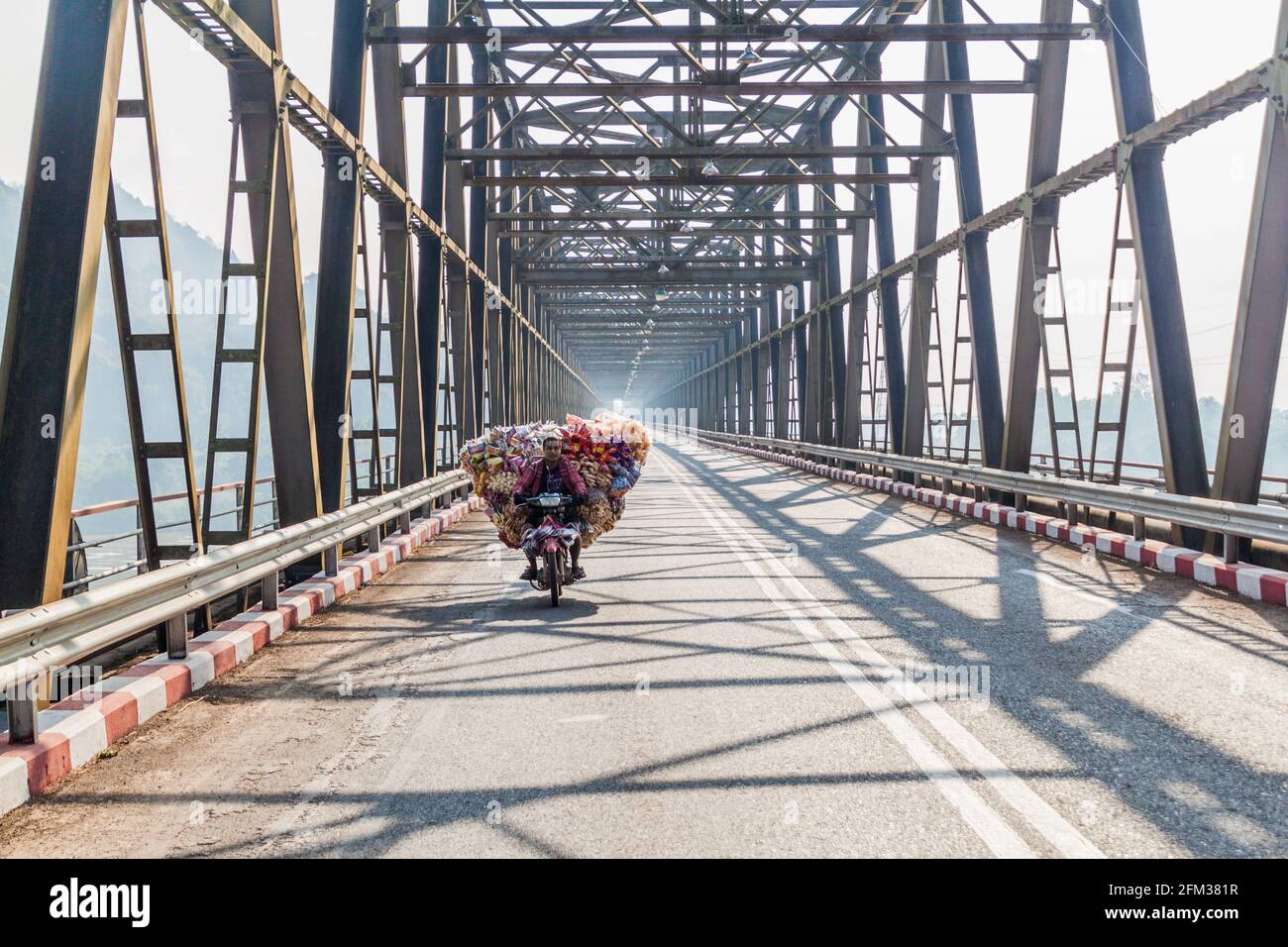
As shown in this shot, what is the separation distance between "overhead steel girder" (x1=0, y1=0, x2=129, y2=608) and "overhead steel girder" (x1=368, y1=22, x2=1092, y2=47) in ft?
Result: 26.7

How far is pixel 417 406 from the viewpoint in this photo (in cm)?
1460

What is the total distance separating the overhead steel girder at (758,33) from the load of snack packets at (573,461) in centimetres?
599

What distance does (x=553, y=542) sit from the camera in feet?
27.4

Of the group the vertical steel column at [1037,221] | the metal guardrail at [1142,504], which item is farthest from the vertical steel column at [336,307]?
the vertical steel column at [1037,221]

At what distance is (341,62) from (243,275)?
4798mm

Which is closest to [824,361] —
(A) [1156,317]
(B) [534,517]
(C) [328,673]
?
(A) [1156,317]

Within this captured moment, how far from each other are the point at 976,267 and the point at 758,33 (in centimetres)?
511

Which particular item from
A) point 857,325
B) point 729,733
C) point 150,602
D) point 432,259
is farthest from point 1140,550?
point 857,325

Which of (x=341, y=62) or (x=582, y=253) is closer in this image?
(x=341, y=62)

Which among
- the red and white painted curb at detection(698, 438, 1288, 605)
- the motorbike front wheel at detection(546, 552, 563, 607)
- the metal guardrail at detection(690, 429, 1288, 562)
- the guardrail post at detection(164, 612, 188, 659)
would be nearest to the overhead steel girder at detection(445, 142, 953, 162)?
the metal guardrail at detection(690, 429, 1288, 562)

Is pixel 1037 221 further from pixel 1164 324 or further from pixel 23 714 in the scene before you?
pixel 23 714

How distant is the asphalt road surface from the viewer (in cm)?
354

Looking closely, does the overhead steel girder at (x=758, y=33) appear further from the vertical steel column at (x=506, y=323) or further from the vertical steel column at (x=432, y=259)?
the vertical steel column at (x=506, y=323)
